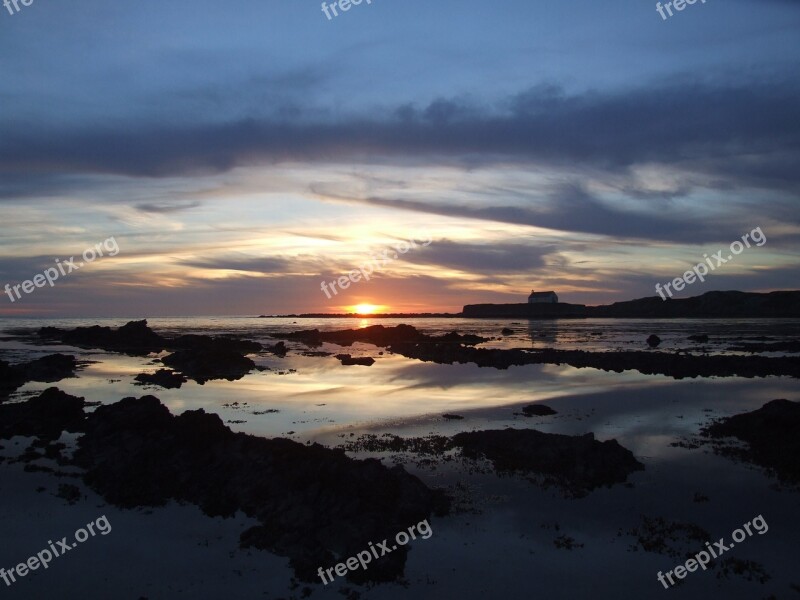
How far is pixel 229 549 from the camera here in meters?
14.0

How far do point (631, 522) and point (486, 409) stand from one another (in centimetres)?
1636

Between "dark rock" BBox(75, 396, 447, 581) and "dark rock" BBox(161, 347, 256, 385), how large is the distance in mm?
27367

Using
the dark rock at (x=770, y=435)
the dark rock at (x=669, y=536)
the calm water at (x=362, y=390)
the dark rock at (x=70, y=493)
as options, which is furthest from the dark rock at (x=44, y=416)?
the dark rock at (x=770, y=435)

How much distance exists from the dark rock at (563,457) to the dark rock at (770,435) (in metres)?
4.75

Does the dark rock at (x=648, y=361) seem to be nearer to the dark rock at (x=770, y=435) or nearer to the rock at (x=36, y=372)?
the dark rock at (x=770, y=435)

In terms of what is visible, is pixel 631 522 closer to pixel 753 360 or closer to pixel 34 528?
pixel 34 528

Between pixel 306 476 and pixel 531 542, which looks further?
pixel 306 476

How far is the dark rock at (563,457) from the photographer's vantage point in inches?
723

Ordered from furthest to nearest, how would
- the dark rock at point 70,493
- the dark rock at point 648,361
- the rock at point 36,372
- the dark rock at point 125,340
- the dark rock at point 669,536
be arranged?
the dark rock at point 125,340 → the dark rock at point 648,361 → the rock at point 36,372 → the dark rock at point 70,493 → the dark rock at point 669,536

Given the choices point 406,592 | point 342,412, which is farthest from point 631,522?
point 342,412

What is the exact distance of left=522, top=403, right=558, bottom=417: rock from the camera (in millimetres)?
29422

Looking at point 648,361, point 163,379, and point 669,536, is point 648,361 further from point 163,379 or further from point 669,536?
point 163,379

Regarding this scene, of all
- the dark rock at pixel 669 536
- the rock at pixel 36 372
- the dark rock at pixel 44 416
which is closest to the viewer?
the dark rock at pixel 669 536

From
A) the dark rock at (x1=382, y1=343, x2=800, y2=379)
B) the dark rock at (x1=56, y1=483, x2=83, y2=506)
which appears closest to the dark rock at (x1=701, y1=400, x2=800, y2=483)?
the dark rock at (x1=382, y1=343, x2=800, y2=379)
